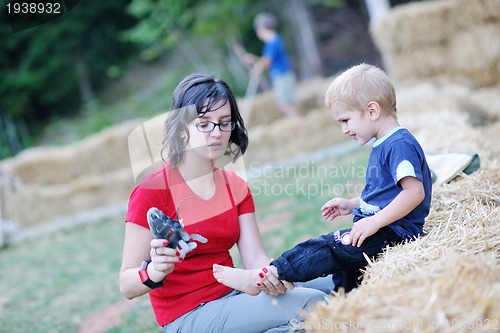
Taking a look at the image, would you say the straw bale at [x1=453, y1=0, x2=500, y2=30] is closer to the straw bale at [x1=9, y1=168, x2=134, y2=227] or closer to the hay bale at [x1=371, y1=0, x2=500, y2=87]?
the hay bale at [x1=371, y1=0, x2=500, y2=87]

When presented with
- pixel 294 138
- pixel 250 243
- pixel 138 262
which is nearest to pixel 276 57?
pixel 294 138

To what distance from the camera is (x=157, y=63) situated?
19.2m

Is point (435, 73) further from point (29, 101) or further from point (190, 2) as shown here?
point (29, 101)

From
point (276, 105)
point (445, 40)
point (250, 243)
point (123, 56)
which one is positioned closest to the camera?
point (250, 243)

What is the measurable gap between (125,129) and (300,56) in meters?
→ 7.18

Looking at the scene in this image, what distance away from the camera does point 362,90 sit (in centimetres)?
227

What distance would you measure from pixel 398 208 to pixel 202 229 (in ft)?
2.65

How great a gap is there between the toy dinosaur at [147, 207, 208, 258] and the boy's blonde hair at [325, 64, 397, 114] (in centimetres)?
90

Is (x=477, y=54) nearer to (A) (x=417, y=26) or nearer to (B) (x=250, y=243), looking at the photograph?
(A) (x=417, y=26)

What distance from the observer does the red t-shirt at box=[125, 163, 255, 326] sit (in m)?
2.22

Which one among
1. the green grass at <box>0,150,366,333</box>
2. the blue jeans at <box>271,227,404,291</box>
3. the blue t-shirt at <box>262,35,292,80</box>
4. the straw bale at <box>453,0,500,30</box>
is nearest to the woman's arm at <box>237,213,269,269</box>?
the blue jeans at <box>271,227,404,291</box>

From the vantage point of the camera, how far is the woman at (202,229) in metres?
2.15

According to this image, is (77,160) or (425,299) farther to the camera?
(77,160)

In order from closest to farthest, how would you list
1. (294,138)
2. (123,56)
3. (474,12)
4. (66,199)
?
(474,12) < (294,138) < (66,199) < (123,56)
